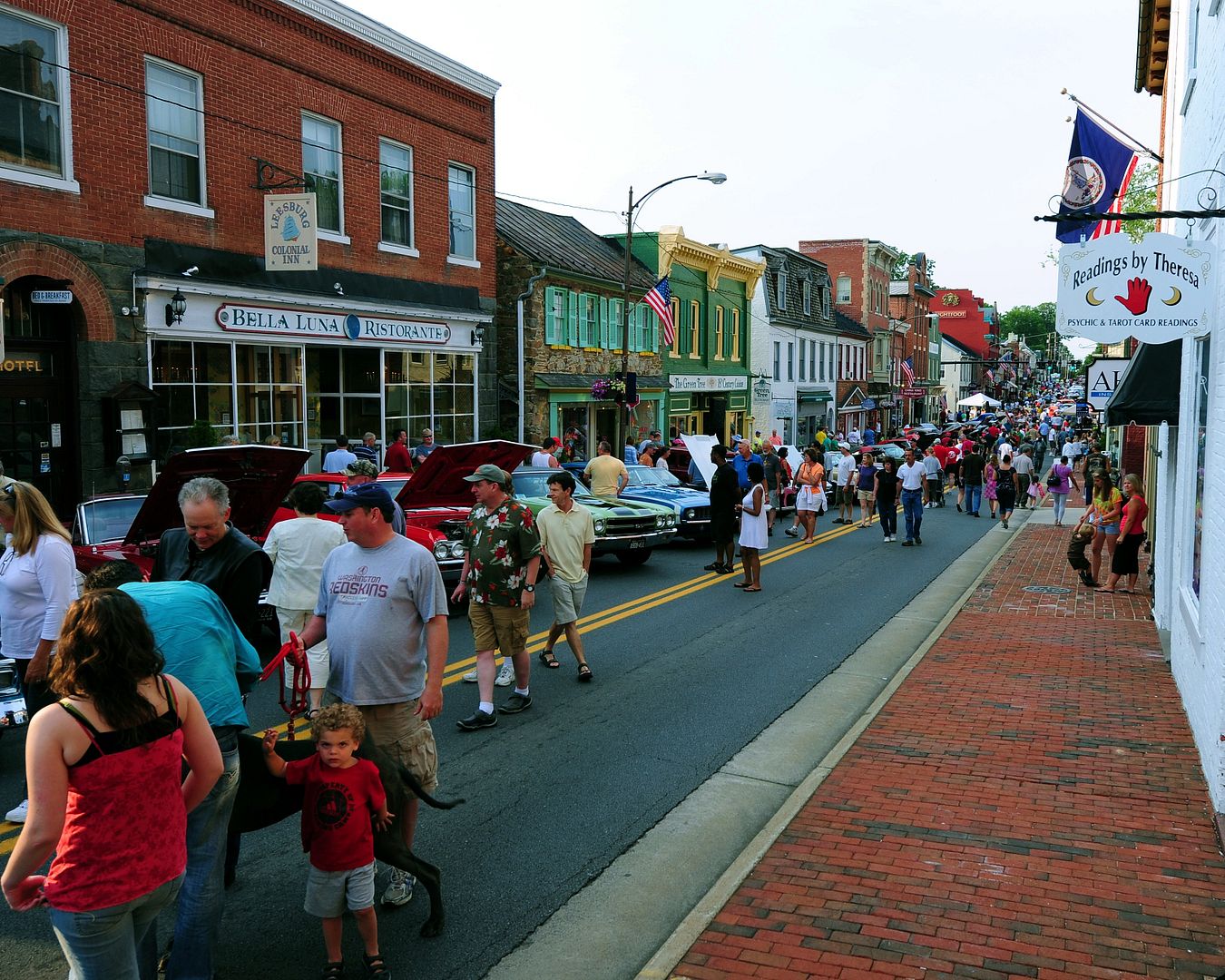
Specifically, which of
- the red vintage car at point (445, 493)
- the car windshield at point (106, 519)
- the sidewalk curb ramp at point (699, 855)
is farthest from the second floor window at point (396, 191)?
the sidewalk curb ramp at point (699, 855)

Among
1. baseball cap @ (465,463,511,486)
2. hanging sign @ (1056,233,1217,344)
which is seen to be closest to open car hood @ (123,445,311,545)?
baseball cap @ (465,463,511,486)

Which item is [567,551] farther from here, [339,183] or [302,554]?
[339,183]

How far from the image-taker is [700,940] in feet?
15.2

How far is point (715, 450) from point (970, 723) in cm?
831

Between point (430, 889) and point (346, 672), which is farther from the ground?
point (346, 672)

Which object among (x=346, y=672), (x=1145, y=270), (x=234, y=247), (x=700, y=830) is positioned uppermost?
(x=234, y=247)

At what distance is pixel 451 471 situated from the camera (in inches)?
476

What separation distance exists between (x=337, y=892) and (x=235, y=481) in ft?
17.9

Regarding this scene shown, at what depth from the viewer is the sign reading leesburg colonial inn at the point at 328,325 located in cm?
1794

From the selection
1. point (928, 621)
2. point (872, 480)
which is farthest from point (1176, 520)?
point (872, 480)

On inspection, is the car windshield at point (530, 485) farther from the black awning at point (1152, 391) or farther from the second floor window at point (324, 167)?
the second floor window at point (324, 167)

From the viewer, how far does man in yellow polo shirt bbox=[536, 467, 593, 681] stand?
8.96 meters

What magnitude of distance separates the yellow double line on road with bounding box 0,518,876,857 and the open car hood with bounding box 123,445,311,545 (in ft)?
7.04

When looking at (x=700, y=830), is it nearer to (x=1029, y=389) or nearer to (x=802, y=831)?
(x=802, y=831)
